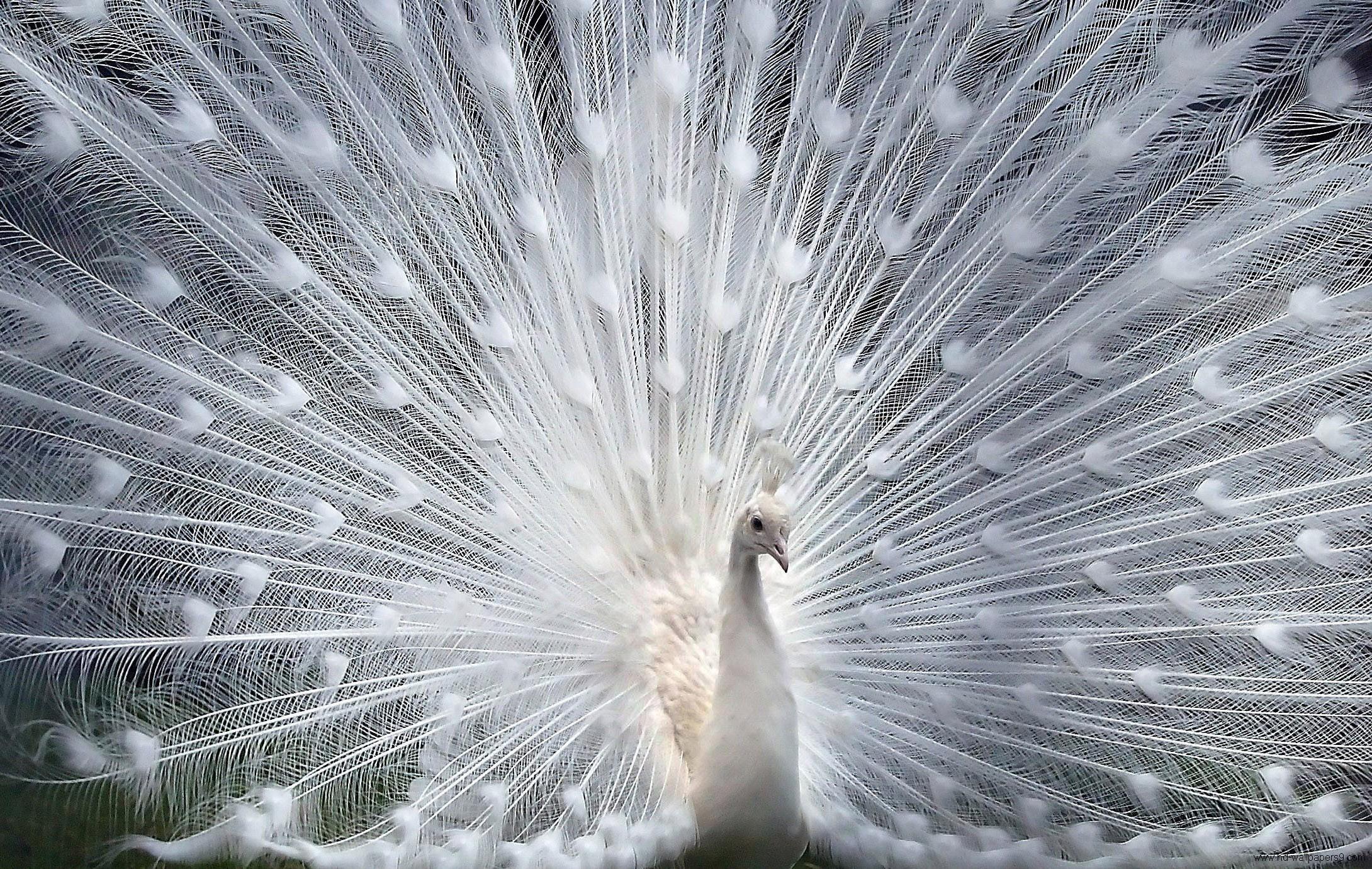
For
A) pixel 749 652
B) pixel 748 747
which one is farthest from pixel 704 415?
pixel 748 747

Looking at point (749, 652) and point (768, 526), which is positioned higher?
point (768, 526)

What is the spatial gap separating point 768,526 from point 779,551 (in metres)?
0.05

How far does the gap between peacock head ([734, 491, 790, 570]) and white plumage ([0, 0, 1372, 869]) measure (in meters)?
0.03

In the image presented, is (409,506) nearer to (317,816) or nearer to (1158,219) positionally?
(317,816)

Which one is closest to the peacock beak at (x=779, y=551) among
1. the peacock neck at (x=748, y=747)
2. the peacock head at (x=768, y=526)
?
the peacock head at (x=768, y=526)

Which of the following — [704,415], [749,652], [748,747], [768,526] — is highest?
[704,415]

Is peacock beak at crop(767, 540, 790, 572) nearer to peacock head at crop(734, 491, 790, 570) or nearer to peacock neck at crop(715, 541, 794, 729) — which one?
peacock head at crop(734, 491, 790, 570)

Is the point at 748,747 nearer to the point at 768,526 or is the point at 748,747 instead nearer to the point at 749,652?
the point at 749,652

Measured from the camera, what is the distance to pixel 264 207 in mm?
2010

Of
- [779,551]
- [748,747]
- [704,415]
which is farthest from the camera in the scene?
[704,415]

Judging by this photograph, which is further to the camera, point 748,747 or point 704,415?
point 704,415

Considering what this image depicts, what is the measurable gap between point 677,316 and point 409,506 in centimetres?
62

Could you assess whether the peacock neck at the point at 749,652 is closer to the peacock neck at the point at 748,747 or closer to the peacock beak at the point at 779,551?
the peacock neck at the point at 748,747

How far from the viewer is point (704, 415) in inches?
96.6
